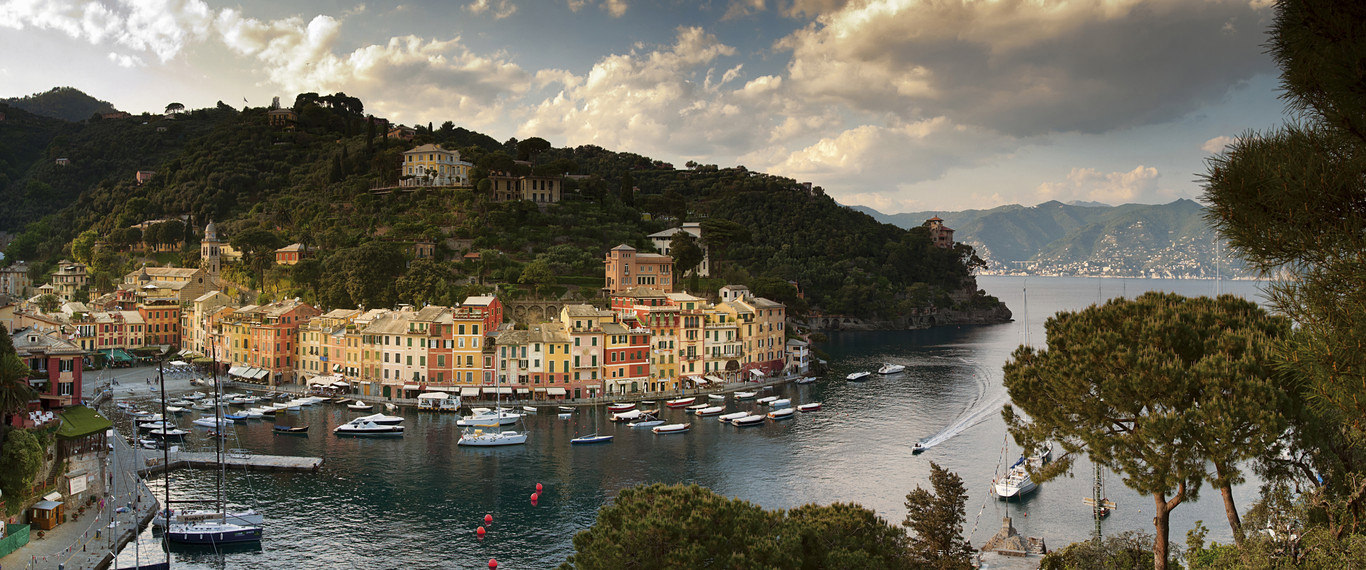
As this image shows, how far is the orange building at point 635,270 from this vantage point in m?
69.5

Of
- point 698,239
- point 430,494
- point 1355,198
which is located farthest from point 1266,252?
Result: point 698,239

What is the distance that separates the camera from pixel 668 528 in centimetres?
1417

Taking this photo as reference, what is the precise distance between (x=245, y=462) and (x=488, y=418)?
12146 millimetres

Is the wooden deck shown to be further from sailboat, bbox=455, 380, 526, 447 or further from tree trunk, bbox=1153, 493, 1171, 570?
tree trunk, bbox=1153, 493, 1171, 570

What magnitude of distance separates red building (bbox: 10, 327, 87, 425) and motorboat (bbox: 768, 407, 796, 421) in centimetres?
3371

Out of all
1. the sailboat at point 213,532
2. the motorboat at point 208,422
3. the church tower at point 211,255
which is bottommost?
the sailboat at point 213,532

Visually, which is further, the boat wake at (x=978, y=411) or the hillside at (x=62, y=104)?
the hillside at (x=62, y=104)

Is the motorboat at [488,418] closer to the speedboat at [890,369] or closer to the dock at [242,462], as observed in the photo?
the dock at [242,462]

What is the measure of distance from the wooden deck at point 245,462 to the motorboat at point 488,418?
8.72m

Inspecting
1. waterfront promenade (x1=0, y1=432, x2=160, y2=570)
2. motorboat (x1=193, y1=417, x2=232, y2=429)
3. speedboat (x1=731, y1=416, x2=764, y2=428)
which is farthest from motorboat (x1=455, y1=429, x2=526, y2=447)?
motorboat (x1=193, y1=417, x2=232, y2=429)

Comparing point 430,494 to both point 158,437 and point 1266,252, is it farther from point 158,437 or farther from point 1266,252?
point 1266,252

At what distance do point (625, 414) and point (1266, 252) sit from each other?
42395mm

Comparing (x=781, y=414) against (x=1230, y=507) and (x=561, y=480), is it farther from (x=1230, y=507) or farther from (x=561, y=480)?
(x=1230, y=507)

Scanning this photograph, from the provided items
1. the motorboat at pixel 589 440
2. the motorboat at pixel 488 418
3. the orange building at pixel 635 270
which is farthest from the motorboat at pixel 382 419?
the orange building at pixel 635 270
